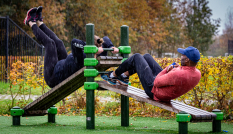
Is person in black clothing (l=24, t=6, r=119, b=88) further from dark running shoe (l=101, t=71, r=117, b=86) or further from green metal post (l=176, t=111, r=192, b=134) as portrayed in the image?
green metal post (l=176, t=111, r=192, b=134)

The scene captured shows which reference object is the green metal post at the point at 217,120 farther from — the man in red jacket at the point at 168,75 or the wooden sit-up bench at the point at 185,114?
the man in red jacket at the point at 168,75

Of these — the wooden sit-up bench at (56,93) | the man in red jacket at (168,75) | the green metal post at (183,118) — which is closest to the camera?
the green metal post at (183,118)

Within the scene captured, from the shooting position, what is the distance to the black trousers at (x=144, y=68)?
4.32 m

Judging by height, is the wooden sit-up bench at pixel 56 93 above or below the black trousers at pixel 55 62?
below

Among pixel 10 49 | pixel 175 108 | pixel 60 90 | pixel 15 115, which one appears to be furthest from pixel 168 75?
pixel 10 49

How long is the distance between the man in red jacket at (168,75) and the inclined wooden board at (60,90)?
302 mm

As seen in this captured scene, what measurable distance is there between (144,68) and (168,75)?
0.53m

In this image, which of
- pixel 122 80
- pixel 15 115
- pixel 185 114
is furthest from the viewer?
pixel 15 115

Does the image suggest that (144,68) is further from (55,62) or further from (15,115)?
(15,115)

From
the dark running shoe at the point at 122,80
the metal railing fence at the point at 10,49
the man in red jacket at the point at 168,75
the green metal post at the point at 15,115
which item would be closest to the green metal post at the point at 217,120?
the man in red jacket at the point at 168,75

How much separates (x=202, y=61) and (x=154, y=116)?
179cm

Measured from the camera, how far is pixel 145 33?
94.9 feet

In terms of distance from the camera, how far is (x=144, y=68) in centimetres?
438

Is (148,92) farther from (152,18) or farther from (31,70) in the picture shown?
(152,18)
